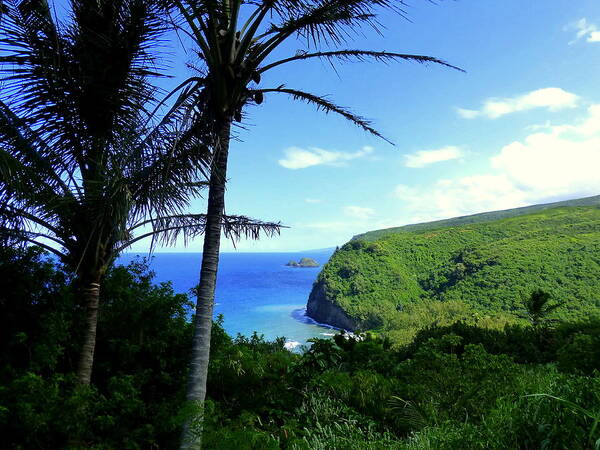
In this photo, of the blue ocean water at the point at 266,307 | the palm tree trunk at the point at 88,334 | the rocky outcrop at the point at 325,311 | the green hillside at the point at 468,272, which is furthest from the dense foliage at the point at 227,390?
the rocky outcrop at the point at 325,311

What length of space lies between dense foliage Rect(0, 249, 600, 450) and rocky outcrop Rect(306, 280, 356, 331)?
210 ft

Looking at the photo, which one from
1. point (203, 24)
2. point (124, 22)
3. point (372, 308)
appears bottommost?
point (372, 308)

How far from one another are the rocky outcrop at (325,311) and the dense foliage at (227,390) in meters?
64.1

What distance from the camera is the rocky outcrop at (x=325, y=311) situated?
71012 millimetres

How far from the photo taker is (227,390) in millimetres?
6145

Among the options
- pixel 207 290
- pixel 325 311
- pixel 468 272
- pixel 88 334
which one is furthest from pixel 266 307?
pixel 207 290

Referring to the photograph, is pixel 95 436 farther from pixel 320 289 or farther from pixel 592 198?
pixel 592 198

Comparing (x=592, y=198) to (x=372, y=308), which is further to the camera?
(x=592, y=198)

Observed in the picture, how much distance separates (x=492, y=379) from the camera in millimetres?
4910

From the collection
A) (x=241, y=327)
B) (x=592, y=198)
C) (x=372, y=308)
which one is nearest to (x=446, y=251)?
(x=372, y=308)

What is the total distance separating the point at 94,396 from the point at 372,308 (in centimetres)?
6596

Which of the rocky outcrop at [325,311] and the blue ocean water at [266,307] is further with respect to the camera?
the blue ocean water at [266,307]

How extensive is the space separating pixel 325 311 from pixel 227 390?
74002 mm

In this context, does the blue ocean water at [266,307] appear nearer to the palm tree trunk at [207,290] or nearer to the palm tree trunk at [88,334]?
the palm tree trunk at [88,334]
